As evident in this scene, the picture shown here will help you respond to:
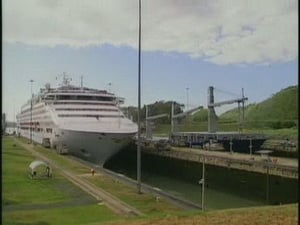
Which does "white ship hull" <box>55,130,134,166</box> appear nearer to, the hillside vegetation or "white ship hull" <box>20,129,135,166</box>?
"white ship hull" <box>20,129,135,166</box>

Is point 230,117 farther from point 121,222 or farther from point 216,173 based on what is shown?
point 121,222

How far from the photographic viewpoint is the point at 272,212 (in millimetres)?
13062

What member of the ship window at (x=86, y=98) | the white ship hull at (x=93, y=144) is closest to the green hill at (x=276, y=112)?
the ship window at (x=86, y=98)

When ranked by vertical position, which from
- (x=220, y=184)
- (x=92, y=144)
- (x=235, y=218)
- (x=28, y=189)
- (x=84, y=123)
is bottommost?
(x=220, y=184)

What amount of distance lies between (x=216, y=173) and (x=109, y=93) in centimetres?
2068

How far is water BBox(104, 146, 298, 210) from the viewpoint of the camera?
105ft

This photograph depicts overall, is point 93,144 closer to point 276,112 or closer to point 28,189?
point 28,189

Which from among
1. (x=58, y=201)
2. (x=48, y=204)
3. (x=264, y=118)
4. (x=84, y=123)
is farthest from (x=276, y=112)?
(x=48, y=204)

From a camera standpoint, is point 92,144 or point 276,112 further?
point 276,112

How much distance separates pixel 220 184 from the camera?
40219 mm

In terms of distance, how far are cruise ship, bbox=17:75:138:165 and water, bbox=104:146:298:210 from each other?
3.03m

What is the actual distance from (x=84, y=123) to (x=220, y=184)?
1704 cm

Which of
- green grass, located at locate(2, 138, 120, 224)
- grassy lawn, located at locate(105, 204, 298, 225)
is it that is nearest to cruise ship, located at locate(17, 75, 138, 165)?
green grass, located at locate(2, 138, 120, 224)

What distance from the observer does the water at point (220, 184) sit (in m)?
32.0
